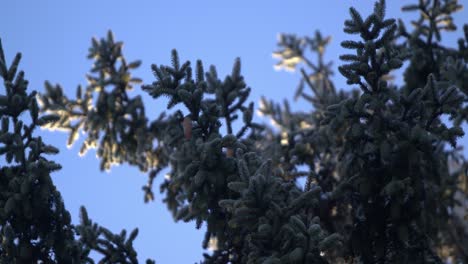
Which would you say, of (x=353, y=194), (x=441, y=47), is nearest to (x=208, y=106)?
(x=353, y=194)

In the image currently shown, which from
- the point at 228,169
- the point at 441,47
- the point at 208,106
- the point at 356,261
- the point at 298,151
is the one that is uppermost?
the point at 441,47

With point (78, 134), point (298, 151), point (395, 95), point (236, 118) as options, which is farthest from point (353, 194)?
point (78, 134)

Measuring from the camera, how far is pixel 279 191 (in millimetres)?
6855

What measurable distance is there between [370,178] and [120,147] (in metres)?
4.57

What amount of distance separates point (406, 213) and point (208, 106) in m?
2.55

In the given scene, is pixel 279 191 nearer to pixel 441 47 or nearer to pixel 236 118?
pixel 236 118

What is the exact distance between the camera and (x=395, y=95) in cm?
748

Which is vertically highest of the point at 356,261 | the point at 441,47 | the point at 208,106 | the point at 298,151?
the point at 441,47

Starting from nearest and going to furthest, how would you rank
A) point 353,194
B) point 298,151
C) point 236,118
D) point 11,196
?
point 11,196 → point 353,194 → point 236,118 → point 298,151

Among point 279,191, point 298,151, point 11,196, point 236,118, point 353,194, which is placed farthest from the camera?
point 298,151

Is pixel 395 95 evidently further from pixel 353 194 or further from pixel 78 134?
pixel 78 134

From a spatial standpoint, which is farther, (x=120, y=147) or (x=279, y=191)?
(x=120, y=147)

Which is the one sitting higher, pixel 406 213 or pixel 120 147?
pixel 120 147

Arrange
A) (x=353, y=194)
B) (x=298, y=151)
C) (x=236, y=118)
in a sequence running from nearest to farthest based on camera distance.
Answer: (x=353, y=194) → (x=236, y=118) → (x=298, y=151)
